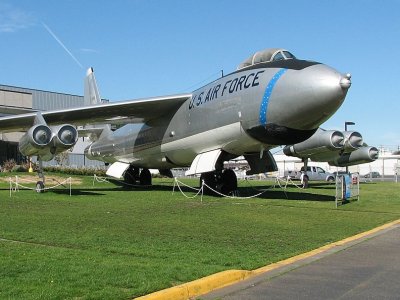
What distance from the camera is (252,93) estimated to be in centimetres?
1617

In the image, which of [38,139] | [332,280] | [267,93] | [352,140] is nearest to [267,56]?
[267,93]

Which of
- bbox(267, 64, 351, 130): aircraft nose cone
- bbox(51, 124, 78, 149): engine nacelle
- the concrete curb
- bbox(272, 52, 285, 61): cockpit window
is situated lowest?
the concrete curb

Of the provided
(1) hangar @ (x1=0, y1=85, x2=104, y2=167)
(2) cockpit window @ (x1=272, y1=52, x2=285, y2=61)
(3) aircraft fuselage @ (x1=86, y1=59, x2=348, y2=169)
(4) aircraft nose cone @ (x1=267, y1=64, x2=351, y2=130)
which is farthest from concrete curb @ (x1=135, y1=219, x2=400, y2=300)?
(1) hangar @ (x1=0, y1=85, x2=104, y2=167)

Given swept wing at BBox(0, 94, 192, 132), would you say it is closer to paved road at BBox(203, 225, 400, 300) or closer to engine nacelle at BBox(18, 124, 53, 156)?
engine nacelle at BBox(18, 124, 53, 156)

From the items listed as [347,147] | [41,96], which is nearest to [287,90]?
[347,147]

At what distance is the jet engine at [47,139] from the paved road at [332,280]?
13.3 meters

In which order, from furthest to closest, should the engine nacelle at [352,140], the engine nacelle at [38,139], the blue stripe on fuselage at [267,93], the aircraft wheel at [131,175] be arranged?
the engine nacelle at [352,140], the aircraft wheel at [131,175], the engine nacelle at [38,139], the blue stripe on fuselage at [267,93]

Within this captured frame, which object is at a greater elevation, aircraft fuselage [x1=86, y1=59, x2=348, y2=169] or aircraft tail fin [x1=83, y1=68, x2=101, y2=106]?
aircraft tail fin [x1=83, y1=68, x2=101, y2=106]

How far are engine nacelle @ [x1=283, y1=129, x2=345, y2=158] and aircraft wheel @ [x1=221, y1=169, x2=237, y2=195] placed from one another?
314 inches

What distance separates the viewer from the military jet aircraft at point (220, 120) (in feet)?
48.9

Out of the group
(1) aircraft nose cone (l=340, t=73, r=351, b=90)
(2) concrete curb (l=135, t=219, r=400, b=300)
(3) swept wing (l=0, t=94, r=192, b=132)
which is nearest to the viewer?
(2) concrete curb (l=135, t=219, r=400, b=300)

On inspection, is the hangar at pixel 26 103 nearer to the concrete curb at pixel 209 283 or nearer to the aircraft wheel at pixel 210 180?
the aircraft wheel at pixel 210 180

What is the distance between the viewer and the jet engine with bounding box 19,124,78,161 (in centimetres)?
1883


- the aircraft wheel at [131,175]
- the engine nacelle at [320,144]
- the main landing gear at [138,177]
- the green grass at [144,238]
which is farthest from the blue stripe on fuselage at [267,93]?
the main landing gear at [138,177]
